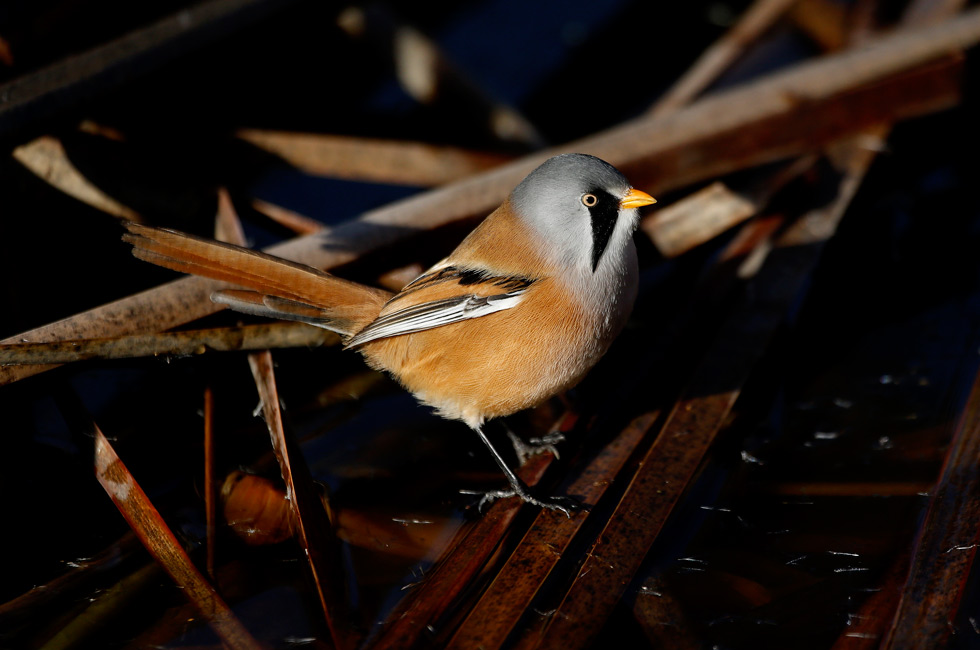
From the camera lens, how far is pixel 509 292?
126 inches

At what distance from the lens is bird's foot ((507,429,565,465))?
3.49 metres

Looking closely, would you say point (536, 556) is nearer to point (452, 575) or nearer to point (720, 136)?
point (452, 575)

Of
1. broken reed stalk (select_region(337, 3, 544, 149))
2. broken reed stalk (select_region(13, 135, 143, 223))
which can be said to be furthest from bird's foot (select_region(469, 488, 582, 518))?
broken reed stalk (select_region(337, 3, 544, 149))

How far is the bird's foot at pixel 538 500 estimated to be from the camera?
3115 millimetres

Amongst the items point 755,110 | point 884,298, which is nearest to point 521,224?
point 755,110

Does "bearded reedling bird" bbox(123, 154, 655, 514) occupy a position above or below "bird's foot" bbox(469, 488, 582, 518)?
above

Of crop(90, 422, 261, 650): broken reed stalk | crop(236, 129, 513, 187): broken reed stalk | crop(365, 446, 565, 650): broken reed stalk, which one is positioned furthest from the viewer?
crop(236, 129, 513, 187): broken reed stalk

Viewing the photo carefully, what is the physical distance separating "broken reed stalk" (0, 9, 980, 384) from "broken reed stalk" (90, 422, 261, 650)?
59 cm

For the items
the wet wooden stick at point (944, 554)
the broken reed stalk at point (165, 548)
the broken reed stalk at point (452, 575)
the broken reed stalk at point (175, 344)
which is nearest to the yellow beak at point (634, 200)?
the broken reed stalk at point (452, 575)

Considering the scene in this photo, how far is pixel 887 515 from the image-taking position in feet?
10.3

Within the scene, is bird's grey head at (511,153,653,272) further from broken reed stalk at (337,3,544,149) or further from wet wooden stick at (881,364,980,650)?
broken reed stalk at (337,3,544,149)

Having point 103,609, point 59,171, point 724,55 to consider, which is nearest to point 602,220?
point 103,609

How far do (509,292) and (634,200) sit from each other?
602 millimetres

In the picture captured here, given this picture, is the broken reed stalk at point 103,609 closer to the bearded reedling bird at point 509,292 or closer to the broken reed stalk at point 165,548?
the broken reed stalk at point 165,548
